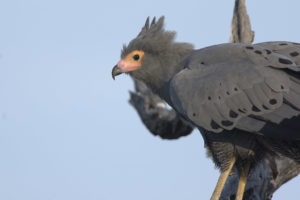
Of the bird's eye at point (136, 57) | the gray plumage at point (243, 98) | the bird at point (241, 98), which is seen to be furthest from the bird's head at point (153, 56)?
the gray plumage at point (243, 98)

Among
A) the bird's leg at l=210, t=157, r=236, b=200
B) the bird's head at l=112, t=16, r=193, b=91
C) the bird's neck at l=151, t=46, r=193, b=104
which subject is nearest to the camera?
the bird's leg at l=210, t=157, r=236, b=200

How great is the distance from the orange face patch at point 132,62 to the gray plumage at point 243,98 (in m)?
0.83

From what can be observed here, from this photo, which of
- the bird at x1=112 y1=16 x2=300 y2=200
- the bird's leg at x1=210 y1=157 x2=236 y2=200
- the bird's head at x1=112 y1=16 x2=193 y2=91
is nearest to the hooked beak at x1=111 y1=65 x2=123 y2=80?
the bird's head at x1=112 y1=16 x2=193 y2=91

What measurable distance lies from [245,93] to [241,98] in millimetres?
84

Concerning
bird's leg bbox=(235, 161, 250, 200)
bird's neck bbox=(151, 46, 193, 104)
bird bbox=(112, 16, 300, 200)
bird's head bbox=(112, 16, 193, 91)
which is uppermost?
bird's head bbox=(112, 16, 193, 91)

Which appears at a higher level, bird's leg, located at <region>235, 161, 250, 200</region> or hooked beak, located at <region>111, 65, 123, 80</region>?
hooked beak, located at <region>111, 65, 123, 80</region>

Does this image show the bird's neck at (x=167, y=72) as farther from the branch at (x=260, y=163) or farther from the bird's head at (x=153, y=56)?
the branch at (x=260, y=163)

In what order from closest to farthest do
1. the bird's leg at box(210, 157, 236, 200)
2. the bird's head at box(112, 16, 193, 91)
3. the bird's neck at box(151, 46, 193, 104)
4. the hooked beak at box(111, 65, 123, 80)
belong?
the bird's leg at box(210, 157, 236, 200) → the bird's neck at box(151, 46, 193, 104) → the bird's head at box(112, 16, 193, 91) → the hooked beak at box(111, 65, 123, 80)

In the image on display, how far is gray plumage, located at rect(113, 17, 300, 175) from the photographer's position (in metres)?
8.20

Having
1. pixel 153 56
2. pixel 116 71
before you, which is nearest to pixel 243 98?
pixel 153 56

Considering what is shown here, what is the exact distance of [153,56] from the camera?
951 cm

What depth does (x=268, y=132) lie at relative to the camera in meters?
8.20

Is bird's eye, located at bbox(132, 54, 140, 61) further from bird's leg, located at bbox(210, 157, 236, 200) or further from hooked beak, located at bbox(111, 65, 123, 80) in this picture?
bird's leg, located at bbox(210, 157, 236, 200)

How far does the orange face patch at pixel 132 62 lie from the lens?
958 cm
